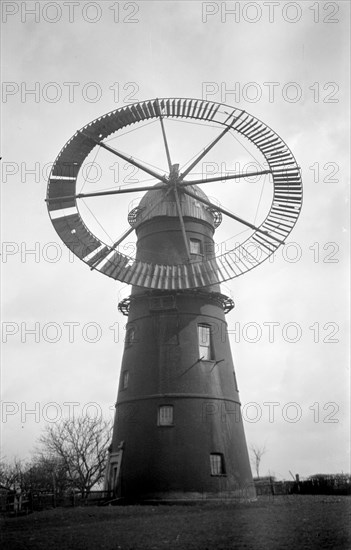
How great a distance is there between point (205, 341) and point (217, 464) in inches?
183

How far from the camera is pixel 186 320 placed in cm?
2188

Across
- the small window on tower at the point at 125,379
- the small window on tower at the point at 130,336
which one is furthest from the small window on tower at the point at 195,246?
the small window on tower at the point at 125,379

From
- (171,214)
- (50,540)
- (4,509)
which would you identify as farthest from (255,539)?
(171,214)

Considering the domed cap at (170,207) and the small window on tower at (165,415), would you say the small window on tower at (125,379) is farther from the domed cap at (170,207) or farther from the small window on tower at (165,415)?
the domed cap at (170,207)

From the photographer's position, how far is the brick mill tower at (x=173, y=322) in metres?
19.8

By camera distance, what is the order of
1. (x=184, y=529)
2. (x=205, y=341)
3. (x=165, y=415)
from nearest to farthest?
(x=184, y=529) → (x=165, y=415) → (x=205, y=341)

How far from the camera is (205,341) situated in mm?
22141

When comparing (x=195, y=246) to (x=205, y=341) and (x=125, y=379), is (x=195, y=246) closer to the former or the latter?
(x=205, y=341)

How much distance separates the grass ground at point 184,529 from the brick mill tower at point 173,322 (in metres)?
2.44

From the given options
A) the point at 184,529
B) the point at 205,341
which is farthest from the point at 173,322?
the point at 184,529

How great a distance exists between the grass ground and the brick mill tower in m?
2.44

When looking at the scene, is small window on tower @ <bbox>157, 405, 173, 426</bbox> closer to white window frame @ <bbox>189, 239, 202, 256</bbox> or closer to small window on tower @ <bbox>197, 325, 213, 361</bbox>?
small window on tower @ <bbox>197, 325, 213, 361</bbox>

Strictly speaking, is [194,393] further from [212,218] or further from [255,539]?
[255,539]

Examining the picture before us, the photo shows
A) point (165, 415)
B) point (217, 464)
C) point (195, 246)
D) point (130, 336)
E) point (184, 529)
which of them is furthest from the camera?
point (195, 246)
